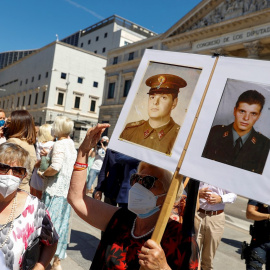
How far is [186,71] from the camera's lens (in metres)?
1.60

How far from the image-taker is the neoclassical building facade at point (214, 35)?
22.3 meters

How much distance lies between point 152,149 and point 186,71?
17.7 inches

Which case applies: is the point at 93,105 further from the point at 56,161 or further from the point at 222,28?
the point at 56,161

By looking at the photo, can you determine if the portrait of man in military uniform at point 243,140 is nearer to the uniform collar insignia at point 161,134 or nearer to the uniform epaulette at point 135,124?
the uniform collar insignia at point 161,134

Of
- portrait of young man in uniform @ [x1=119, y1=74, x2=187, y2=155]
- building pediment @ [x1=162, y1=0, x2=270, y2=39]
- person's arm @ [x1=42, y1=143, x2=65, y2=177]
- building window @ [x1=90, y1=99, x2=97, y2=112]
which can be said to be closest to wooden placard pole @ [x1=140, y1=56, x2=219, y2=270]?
portrait of young man in uniform @ [x1=119, y1=74, x2=187, y2=155]

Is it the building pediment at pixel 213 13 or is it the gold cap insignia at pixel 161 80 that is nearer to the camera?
the gold cap insignia at pixel 161 80

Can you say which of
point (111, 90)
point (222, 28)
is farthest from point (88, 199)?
point (111, 90)

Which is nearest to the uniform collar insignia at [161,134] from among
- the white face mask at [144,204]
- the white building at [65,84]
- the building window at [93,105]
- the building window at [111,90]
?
the white face mask at [144,204]

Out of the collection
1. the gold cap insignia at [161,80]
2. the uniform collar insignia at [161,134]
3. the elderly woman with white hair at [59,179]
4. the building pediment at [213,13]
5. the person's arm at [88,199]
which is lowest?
the elderly woman with white hair at [59,179]

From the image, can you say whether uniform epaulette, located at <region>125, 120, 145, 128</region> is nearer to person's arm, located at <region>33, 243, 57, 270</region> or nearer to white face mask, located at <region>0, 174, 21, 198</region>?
white face mask, located at <region>0, 174, 21, 198</region>

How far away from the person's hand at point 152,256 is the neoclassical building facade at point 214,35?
60.1 ft

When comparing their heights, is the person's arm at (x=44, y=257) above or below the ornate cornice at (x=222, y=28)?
below

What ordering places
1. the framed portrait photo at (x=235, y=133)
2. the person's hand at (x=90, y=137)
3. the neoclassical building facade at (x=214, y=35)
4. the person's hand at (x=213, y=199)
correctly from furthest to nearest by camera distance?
the neoclassical building facade at (x=214, y=35) → the person's hand at (x=213, y=199) → the person's hand at (x=90, y=137) → the framed portrait photo at (x=235, y=133)

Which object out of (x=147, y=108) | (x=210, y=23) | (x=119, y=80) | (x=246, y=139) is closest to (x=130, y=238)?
(x=147, y=108)
